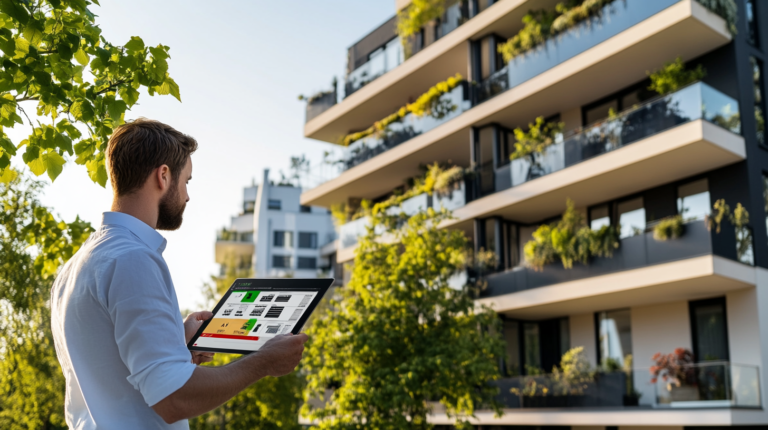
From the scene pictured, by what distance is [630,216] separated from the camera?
1962 centimetres

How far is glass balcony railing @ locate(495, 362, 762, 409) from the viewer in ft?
50.5

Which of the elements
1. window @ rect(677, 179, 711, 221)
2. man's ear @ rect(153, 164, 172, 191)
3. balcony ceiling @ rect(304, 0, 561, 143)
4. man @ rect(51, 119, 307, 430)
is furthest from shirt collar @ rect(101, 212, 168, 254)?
balcony ceiling @ rect(304, 0, 561, 143)

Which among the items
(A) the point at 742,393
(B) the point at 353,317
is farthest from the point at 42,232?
(A) the point at 742,393

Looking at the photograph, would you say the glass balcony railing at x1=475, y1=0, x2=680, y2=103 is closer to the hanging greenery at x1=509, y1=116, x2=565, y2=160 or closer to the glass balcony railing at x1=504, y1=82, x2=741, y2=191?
the hanging greenery at x1=509, y1=116, x2=565, y2=160

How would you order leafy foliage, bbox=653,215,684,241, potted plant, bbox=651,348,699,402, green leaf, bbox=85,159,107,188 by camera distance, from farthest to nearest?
leafy foliage, bbox=653,215,684,241
potted plant, bbox=651,348,699,402
green leaf, bbox=85,159,107,188

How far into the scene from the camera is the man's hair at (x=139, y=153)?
248cm

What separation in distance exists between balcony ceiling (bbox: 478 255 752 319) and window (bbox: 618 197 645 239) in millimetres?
1718

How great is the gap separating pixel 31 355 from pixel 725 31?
665 inches

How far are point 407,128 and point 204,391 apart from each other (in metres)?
23.6

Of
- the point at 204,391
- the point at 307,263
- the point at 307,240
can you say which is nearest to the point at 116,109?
the point at 204,391

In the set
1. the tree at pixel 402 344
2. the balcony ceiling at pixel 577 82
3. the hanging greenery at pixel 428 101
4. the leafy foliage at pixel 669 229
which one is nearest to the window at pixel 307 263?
the balcony ceiling at pixel 577 82

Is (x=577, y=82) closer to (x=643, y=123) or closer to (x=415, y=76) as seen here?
(x=643, y=123)

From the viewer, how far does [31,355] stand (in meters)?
14.6

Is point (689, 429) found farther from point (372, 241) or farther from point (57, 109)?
point (57, 109)
